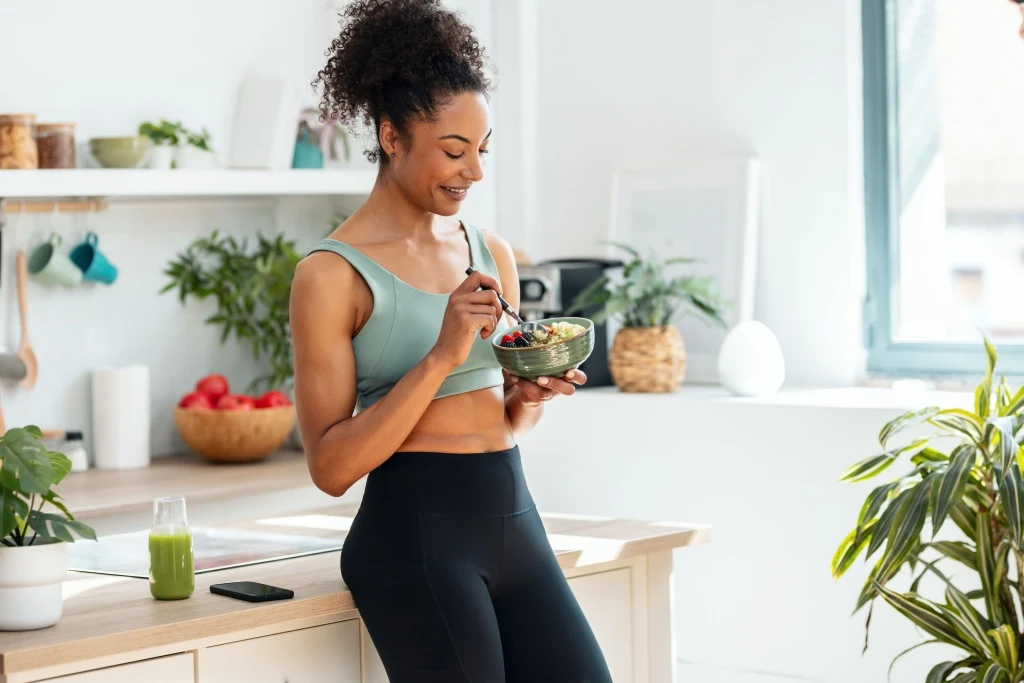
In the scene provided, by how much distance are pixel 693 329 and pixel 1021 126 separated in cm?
106

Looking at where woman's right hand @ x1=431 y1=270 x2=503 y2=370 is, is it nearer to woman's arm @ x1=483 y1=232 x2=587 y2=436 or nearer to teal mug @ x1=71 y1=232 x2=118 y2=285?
woman's arm @ x1=483 y1=232 x2=587 y2=436

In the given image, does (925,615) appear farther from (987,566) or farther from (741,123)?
(741,123)

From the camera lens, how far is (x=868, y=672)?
3312 mm

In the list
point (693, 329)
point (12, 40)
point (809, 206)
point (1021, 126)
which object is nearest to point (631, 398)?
point (693, 329)

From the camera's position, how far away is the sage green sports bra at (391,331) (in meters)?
1.91

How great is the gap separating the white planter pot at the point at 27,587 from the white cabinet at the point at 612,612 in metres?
0.87

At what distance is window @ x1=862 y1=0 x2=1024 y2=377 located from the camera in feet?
12.0

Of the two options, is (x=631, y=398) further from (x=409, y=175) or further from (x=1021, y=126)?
(x=409, y=175)

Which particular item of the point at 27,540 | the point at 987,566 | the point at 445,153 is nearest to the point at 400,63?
the point at 445,153

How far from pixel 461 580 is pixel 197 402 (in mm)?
2216

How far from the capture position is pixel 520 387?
1.98 metres

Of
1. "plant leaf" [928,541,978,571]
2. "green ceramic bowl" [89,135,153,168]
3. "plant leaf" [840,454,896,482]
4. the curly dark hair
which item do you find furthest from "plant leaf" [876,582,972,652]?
"green ceramic bowl" [89,135,153,168]

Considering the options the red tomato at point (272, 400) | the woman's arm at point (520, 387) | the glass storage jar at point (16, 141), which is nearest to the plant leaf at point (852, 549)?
the woman's arm at point (520, 387)

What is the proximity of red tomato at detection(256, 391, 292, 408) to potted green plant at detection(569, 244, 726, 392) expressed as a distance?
922 mm
